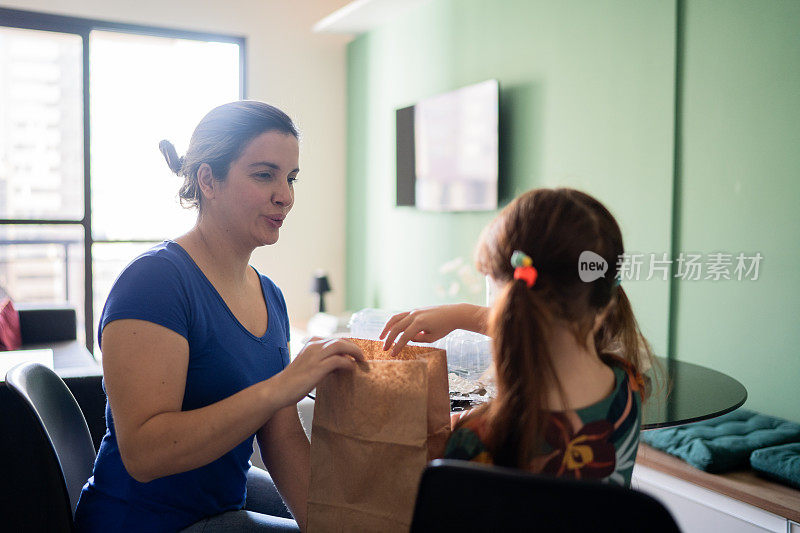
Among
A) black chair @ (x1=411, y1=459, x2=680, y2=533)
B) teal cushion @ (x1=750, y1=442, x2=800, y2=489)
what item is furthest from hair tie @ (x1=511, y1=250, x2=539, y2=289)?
teal cushion @ (x1=750, y1=442, x2=800, y2=489)

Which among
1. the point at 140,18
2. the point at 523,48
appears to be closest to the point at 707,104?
the point at 523,48

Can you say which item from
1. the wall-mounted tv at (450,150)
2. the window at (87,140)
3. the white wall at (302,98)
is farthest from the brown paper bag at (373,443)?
the white wall at (302,98)

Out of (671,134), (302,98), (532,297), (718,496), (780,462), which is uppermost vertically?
(302,98)

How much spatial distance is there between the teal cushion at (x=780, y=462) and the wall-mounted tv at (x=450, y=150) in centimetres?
182

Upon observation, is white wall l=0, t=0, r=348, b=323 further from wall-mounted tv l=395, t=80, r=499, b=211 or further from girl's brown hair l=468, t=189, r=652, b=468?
girl's brown hair l=468, t=189, r=652, b=468

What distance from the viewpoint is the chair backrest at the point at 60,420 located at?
123 centimetres

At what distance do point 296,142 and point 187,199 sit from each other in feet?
0.81

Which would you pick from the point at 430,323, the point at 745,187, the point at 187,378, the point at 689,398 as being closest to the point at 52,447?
the point at 187,378

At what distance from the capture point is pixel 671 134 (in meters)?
2.52

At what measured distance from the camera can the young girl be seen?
97 cm

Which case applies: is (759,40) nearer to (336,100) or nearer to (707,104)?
(707,104)

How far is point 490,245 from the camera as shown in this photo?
1.03m

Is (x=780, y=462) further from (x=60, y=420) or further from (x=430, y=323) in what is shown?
(x=60, y=420)

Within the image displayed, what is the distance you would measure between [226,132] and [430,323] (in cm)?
53
